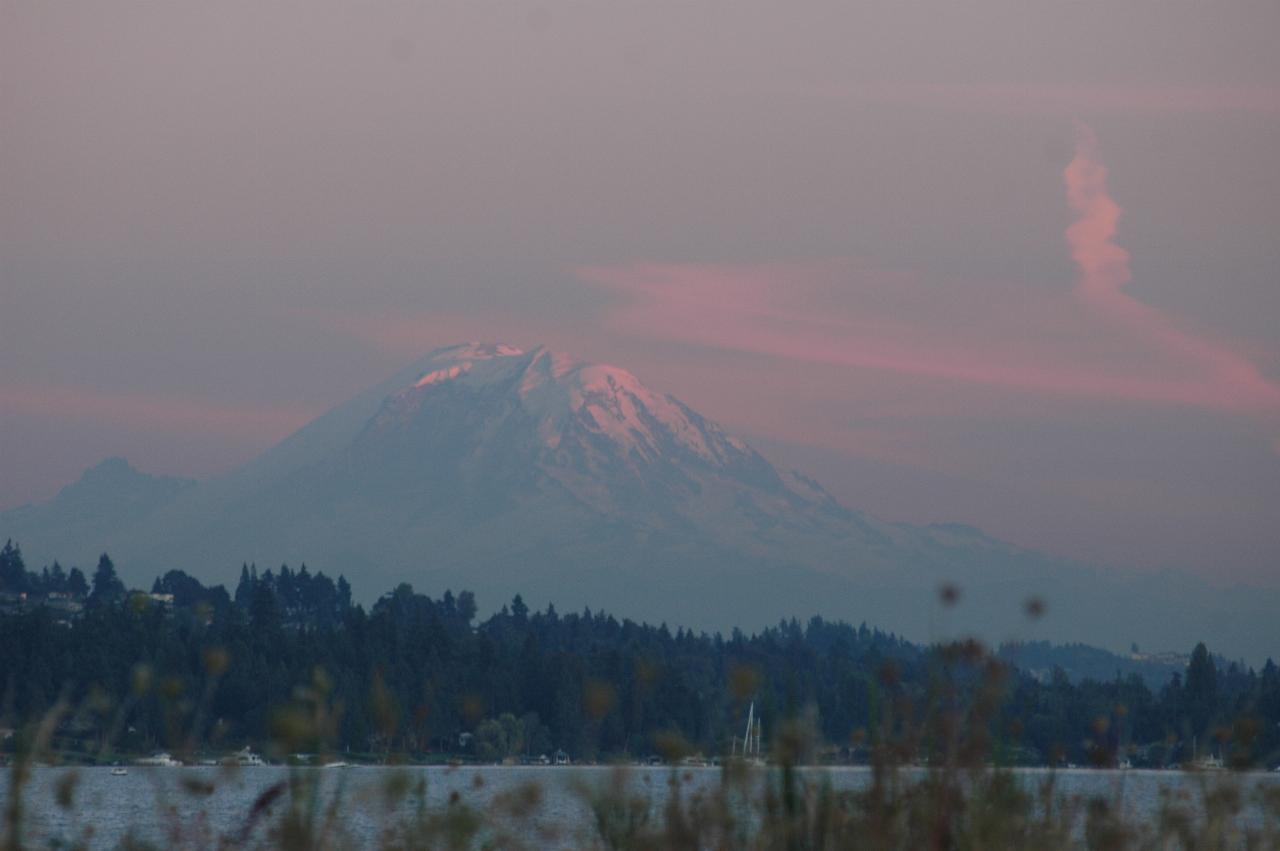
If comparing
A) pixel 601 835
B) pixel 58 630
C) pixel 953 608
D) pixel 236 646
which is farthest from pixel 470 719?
pixel 58 630

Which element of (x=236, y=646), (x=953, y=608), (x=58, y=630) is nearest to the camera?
(x=953, y=608)

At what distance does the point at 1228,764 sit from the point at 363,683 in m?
171

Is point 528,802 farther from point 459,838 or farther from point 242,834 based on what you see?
point 242,834

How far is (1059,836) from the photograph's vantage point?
9234 millimetres

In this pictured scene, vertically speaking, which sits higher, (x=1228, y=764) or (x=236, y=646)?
(x=236, y=646)

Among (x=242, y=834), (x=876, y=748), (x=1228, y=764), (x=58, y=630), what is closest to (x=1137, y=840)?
(x=1228, y=764)

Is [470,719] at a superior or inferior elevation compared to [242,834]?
superior

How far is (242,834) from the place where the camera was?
8.00 metres

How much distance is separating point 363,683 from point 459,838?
17301 cm

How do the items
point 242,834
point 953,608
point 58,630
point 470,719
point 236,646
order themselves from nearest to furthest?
point 953,608 → point 470,719 → point 242,834 → point 236,646 → point 58,630

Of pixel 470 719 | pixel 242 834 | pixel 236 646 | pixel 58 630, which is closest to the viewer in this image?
pixel 470 719

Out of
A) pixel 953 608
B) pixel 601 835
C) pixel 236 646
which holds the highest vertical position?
pixel 236 646

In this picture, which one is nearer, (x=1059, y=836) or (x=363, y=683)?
(x=1059, y=836)

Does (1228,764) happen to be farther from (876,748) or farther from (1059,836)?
(876,748)
